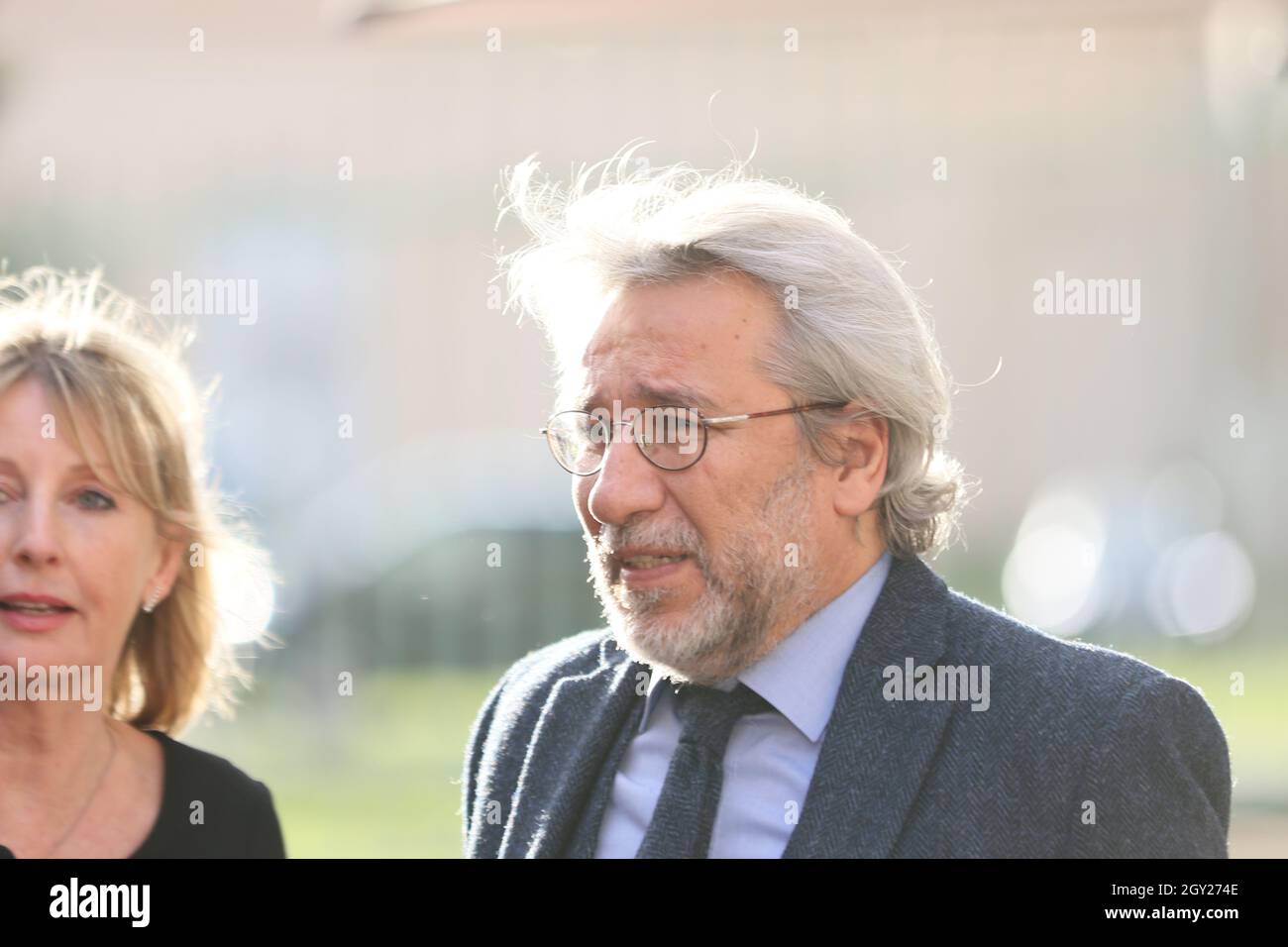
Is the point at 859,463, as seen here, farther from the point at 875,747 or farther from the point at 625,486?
the point at 875,747

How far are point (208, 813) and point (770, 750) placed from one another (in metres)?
1.16

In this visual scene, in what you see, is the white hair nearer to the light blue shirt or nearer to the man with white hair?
the man with white hair

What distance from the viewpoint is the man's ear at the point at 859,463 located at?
9.87 ft

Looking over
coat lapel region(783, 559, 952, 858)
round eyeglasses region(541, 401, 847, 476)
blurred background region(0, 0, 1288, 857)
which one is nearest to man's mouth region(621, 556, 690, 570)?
round eyeglasses region(541, 401, 847, 476)

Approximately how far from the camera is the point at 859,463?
3047 mm

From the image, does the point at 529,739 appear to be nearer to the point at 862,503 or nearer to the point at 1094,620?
the point at 862,503

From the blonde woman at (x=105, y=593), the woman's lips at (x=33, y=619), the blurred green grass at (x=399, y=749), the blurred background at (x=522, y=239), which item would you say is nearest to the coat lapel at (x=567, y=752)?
the blonde woman at (x=105, y=593)

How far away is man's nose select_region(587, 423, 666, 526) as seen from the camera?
286 cm

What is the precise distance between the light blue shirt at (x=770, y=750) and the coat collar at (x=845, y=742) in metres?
0.06

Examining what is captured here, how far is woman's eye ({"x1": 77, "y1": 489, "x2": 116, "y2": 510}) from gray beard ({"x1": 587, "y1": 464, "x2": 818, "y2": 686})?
98 cm

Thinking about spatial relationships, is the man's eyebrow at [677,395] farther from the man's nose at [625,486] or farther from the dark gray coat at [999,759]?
the dark gray coat at [999,759]

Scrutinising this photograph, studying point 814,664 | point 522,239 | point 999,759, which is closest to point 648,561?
point 814,664
